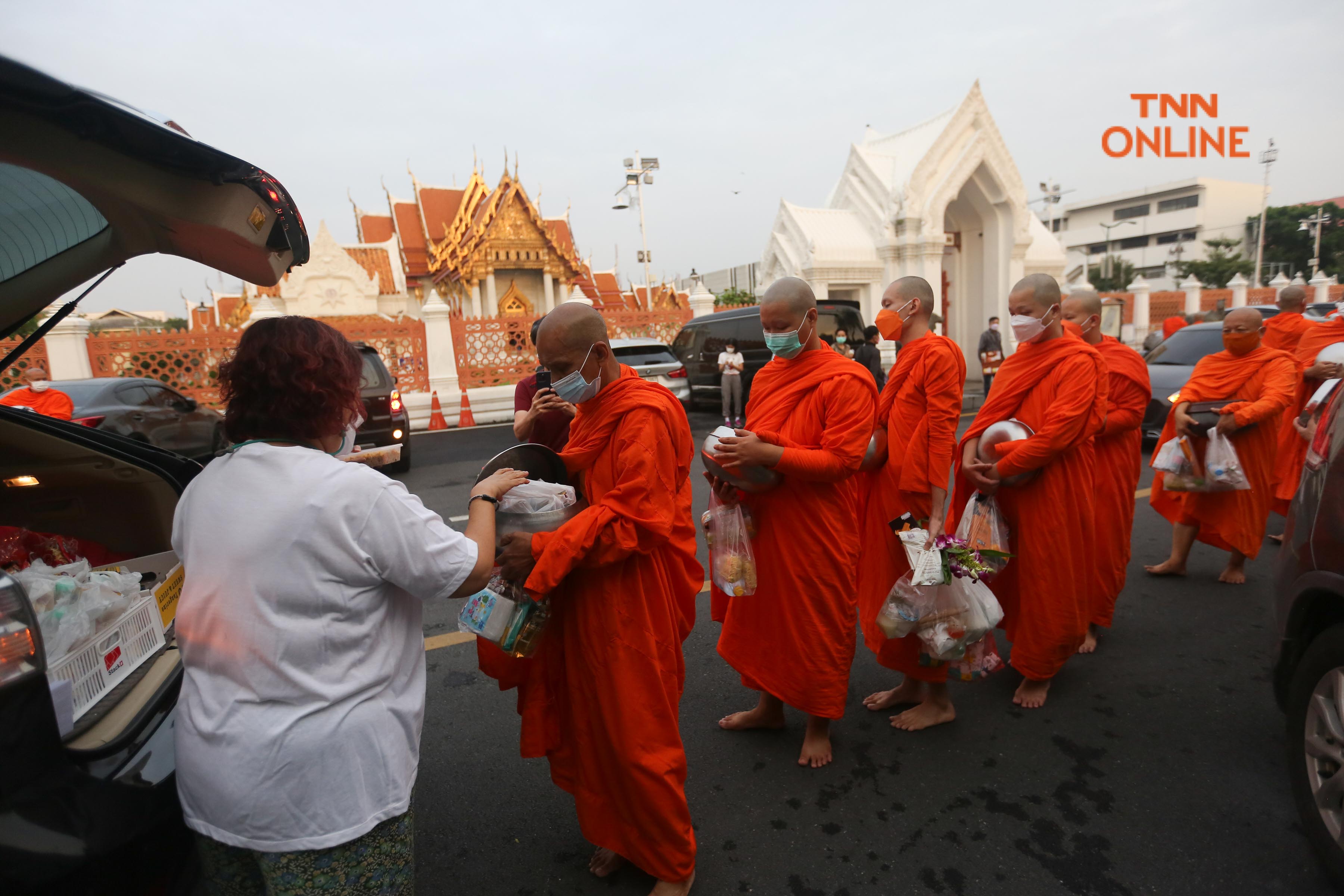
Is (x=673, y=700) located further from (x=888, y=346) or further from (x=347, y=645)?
(x=888, y=346)

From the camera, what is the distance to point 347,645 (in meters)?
1.32

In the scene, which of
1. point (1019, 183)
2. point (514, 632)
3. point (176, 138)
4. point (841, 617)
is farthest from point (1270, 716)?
point (1019, 183)

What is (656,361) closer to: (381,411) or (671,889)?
(381,411)

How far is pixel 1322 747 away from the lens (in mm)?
2072

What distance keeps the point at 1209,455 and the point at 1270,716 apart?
69.5 inches

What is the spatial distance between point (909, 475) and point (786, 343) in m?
0.76

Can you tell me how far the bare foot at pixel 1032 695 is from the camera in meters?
3.05

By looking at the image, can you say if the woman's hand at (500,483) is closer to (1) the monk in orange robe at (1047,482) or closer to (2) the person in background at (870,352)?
(1) the monk in orange robe at (1047,482)

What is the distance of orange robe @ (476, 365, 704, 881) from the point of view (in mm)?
1893

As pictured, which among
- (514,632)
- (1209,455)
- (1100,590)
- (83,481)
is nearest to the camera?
(514,632)

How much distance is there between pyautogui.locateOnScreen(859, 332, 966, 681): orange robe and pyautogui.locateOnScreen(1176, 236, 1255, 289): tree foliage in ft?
164

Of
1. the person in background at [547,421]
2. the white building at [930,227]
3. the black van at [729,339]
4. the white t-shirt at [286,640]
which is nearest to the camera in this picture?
the white t-shirt at [286,640]

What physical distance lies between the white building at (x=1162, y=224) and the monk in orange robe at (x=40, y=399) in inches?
2249

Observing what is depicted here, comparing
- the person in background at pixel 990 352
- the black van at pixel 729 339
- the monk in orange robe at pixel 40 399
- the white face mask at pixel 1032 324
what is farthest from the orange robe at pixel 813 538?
the person in background at pixel 990 352
